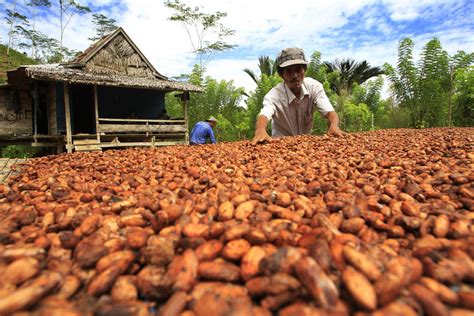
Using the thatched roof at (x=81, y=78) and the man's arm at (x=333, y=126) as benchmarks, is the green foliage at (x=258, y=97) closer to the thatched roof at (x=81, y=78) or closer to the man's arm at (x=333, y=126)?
the thatched roof at (x=81, y=78)

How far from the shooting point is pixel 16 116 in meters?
8.29

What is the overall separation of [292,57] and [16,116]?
8692 mm

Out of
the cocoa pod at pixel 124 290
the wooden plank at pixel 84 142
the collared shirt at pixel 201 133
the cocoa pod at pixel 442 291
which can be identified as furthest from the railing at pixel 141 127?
the cocoa pod at pixel 442 291

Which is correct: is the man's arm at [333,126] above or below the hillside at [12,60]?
below

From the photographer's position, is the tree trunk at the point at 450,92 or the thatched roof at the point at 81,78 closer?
the thatched roof at the point at 81,78

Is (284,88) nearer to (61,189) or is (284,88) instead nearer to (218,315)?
(61,189)

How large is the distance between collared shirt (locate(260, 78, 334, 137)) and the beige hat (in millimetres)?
480

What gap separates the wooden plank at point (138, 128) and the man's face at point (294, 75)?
5.91 meters

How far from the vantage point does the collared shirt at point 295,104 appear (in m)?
3.74

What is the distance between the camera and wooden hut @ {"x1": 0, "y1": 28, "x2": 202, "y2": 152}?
7.50 metres

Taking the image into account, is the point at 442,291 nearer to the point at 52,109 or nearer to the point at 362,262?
the point at 362,262

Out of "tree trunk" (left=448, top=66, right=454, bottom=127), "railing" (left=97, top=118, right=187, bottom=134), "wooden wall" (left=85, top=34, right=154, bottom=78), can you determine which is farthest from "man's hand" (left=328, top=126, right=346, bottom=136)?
"tree trunk" (left=448, top=66, right=454, bottom=127)

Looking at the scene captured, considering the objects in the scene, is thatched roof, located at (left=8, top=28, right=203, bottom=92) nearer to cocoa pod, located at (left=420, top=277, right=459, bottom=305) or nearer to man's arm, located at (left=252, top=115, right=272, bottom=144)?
man's arm, located at (left=252, top=115, right=272, bottom=144)

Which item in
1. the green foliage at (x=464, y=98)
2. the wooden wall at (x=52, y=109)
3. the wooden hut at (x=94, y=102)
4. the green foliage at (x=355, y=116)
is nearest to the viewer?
the wooden hut at (x=94, y=102)
